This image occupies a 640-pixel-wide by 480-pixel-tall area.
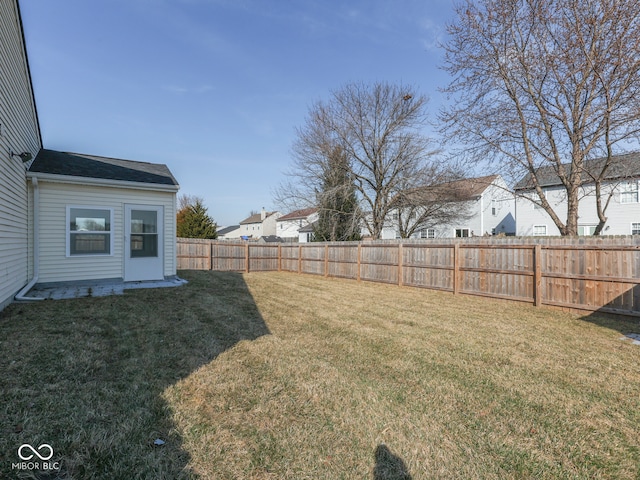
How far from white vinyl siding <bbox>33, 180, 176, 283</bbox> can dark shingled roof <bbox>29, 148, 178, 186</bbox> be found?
0.31 meters

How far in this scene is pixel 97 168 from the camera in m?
8.84

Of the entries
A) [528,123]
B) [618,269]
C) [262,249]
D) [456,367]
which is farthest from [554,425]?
[262,249]

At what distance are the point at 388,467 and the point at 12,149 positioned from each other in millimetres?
8163

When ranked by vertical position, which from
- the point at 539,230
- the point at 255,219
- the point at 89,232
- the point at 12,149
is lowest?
the point at 89,232

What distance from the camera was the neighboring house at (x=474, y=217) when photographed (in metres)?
19.9

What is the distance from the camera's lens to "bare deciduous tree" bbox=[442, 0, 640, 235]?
25.5 ft

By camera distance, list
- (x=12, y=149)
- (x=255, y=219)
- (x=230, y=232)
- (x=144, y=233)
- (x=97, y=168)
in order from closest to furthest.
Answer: (x=12, y=149) < (x=97, y=168) < (x=144, y=233) < (x=255, y=219) < (x=230, y=232)

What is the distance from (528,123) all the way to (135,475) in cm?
1225

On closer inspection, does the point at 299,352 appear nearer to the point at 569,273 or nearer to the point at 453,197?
the point at 569,273

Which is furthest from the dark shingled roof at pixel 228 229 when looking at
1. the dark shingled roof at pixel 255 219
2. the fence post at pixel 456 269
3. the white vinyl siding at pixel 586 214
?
the fence post at pixel 456 269

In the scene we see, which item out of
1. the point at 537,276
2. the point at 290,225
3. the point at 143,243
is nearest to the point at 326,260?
the point at 143,243

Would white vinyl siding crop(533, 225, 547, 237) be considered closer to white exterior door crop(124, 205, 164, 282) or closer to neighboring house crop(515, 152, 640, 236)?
neighboring house crop(515, 152, 640, 236)

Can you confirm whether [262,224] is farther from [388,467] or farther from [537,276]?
[388,467]

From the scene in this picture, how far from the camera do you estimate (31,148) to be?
812 centimetres
